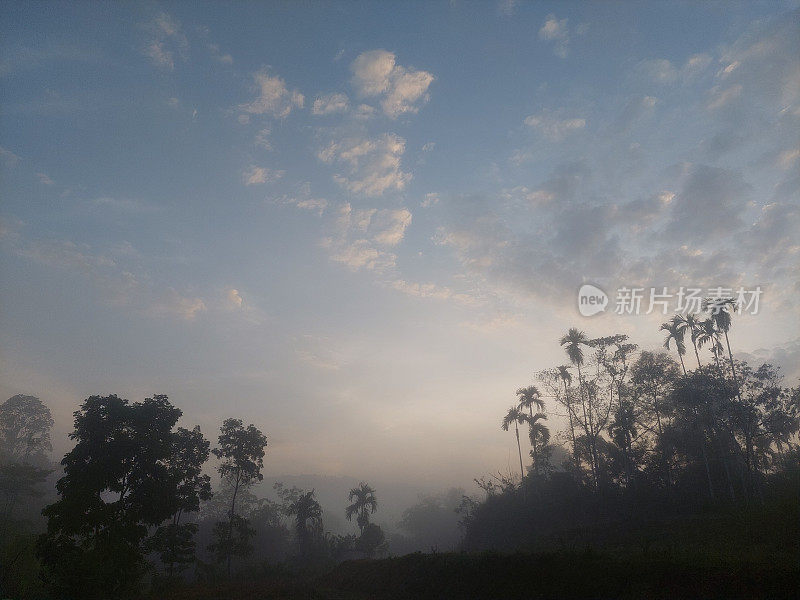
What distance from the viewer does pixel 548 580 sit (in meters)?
18.3

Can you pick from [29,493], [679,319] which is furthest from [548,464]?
[29,493]

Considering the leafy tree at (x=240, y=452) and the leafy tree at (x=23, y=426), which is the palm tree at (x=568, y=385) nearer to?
the leafy tree at (x=240, y=452)

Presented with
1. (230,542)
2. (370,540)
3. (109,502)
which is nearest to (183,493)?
(109,502)

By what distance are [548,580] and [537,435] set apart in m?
40.4

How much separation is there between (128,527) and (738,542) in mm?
37090

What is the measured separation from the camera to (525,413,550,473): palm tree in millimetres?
56094

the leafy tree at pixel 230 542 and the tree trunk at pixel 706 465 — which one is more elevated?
the tree trunk at pixel 706 465

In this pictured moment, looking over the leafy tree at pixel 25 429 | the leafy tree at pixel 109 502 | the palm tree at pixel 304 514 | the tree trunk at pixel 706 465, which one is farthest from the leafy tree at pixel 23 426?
the tree trunk at pixel 706 465

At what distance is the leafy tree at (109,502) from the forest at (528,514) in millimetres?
90

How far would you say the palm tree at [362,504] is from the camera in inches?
2605

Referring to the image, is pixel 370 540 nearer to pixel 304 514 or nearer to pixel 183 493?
pixel 304 514

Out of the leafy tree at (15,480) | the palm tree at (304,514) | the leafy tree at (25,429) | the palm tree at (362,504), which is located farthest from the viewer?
the leafy tree at (25,429)

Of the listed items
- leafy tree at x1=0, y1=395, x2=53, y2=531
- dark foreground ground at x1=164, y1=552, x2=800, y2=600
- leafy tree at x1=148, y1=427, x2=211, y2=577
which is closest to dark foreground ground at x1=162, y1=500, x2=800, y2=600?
dark foreground ground at x1=164, y1=552, x2=800, y2=600

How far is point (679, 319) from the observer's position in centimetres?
4972
